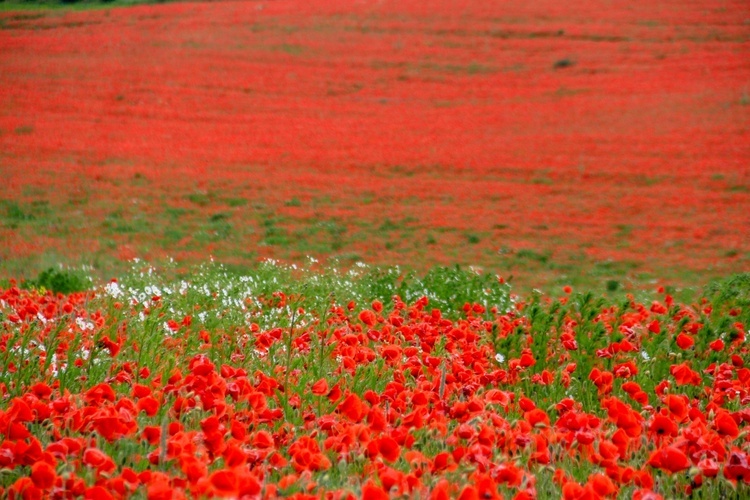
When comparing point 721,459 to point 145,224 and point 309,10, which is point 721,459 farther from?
point 309,10

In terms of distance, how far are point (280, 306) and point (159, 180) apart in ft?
26.0

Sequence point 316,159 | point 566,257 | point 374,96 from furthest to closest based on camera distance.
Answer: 1. point 374,96
2. point 316,159
3. point 566,257

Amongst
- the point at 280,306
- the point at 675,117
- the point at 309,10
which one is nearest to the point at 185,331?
the point at 280,306

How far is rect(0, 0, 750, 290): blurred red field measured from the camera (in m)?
11.1

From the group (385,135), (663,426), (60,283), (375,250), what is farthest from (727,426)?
(385,135)

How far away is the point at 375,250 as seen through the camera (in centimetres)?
1087

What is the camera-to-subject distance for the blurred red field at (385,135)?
1108 cm

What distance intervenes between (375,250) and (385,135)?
6064 mm

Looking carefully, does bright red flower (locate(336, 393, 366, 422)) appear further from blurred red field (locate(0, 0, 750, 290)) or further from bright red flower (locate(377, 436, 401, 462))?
blurred red field (locate(0, 0, 750, 290))

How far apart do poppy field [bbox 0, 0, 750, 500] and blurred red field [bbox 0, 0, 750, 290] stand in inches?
2.9

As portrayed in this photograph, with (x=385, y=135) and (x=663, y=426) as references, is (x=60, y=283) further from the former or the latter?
(x=385, y=135)

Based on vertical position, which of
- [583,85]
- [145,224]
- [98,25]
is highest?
[98,25]

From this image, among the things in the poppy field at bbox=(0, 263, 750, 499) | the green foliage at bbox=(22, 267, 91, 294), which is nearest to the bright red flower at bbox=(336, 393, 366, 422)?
the poppy field at bbox=(0, 263, 750, 499)

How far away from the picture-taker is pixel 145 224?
11.2 meters
